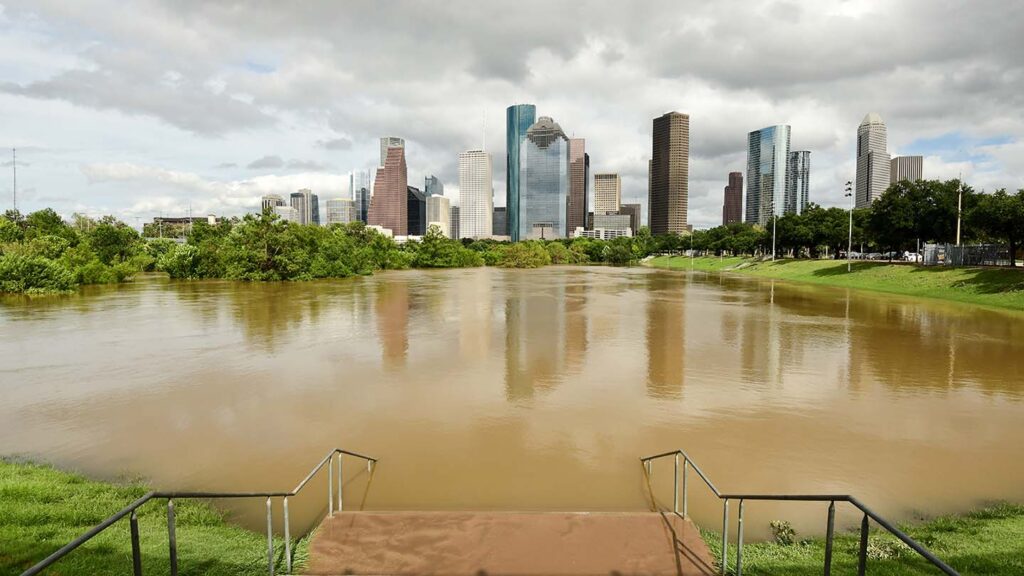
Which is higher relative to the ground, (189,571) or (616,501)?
(189,571)

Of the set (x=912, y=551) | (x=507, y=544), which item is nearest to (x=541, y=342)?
(x=507, y=544)

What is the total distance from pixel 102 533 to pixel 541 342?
18790 millimetres

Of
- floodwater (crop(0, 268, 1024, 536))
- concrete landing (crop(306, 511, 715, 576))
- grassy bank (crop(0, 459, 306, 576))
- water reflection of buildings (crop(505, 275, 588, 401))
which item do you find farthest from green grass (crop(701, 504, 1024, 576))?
water reflection of buildings (crop(505, 275, 588, 401))

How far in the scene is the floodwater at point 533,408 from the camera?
9.85 m

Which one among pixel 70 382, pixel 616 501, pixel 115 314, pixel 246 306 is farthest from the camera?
pixel 246 306

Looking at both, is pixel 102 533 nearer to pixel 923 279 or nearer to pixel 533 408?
pixel 533 408

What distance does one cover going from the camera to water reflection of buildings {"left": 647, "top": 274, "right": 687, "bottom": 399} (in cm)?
1672

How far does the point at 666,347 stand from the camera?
23203 mm

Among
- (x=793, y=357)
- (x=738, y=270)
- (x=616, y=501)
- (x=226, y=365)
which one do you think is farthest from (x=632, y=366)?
(x=738, y=270)

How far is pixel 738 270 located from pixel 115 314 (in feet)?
274

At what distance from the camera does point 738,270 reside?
88125 mm

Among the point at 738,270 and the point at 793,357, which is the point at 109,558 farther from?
the point at 738,270

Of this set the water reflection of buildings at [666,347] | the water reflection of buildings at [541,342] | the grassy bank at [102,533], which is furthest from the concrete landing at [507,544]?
the water reflection of buildings at [666,347]

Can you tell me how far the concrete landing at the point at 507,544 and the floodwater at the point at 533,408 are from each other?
1.37 metres
